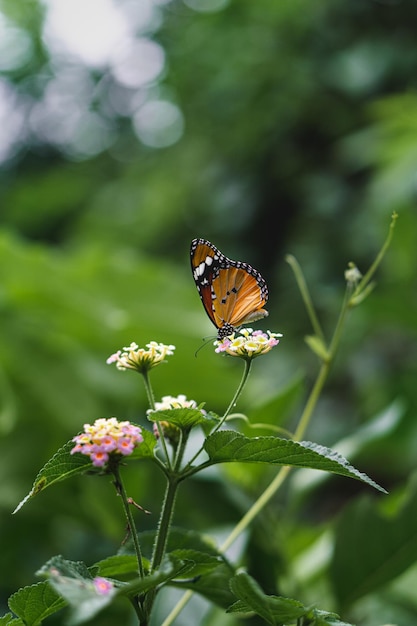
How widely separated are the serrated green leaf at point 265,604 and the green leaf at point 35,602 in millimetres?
55

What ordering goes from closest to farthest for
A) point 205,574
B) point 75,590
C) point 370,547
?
point 75,590, point 205,574, point 370,547

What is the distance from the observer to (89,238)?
5.45 feet

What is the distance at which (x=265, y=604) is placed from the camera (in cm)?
21

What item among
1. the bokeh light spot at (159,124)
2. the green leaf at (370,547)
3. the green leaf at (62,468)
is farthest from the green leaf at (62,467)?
the bokeh light spot at (159,124)

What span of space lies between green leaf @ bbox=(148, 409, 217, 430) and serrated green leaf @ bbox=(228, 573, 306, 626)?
0.15 feet

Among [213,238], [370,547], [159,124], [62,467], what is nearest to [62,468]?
[62,467]

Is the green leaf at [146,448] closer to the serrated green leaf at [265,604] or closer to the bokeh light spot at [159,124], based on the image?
the serrated green leaf at [265,604]

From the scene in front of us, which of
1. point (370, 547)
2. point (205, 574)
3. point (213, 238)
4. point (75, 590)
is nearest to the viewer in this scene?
point (75, 590)

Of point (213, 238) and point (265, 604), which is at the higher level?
point (213, 238)

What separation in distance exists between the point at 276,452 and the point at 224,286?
0.24 feet

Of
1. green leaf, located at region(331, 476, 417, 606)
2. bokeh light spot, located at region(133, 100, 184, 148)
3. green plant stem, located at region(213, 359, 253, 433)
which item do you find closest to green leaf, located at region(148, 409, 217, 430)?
green plant stem, located at region(213, 359, 253, 433)

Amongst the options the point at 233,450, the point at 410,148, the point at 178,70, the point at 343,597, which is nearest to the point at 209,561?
the point at 233,450

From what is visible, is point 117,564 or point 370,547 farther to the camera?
point 370,547

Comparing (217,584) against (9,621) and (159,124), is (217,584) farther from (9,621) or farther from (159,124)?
(159,124)
